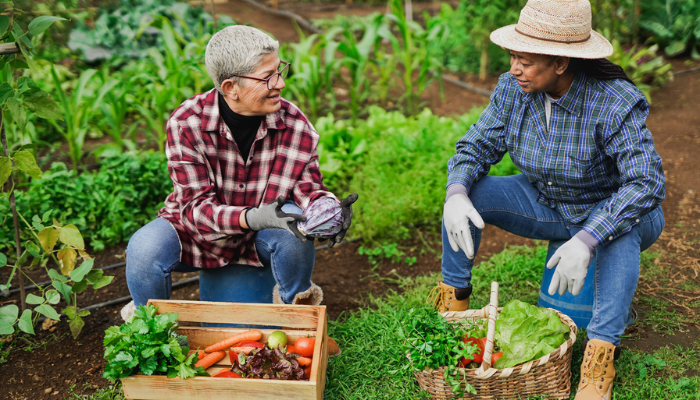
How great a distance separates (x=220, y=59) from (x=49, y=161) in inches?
94.3

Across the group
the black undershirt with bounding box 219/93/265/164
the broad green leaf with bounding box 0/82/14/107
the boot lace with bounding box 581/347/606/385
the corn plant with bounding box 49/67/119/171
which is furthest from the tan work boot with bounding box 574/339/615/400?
the corn plant with bounding box 49/67/119/171

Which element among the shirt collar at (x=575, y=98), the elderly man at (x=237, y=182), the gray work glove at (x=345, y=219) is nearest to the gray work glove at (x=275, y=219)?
the elderly man at (x=237, y=182)

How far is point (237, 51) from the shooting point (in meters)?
1.83

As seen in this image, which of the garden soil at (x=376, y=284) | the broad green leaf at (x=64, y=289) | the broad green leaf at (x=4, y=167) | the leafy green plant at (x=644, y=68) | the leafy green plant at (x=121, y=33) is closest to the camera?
the broad green leaf at (x=4, y=167)

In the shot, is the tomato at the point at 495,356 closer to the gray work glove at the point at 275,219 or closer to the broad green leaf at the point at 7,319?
the gray work glove at the point at 275,219

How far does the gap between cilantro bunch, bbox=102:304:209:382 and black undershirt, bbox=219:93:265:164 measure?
2.08 feet

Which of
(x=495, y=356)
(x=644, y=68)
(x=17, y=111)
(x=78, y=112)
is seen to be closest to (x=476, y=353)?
(x=495, y=356)

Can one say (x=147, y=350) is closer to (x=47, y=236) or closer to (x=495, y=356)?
(x=47, y=236)

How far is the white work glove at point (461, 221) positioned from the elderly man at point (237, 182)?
338 mm

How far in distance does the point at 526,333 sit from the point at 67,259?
1.61m

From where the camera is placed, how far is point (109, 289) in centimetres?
265

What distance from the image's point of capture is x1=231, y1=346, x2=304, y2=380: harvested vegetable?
1.81 metres

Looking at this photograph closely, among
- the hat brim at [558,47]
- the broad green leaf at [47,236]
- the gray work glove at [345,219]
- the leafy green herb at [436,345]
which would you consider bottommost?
the leafy green herb at [436,345]

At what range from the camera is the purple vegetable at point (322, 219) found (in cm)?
187
